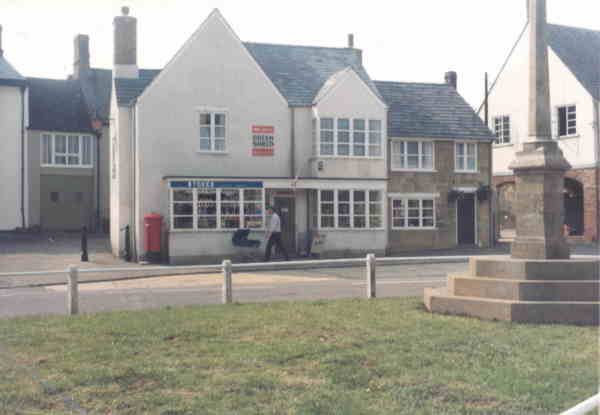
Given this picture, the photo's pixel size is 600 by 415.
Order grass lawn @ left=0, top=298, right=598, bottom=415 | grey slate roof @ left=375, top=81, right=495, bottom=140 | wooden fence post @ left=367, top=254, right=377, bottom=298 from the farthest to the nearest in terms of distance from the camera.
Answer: grey slate roof @ left=375, top=81, right=495, bottom=140
wooden fence post @ left=367, top=254, right=377, bottom=298
grass lawn @ left=0, top=298, right=598, bottom=415

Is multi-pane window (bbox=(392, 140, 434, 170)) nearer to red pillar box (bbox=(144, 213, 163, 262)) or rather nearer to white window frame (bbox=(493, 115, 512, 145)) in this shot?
white window frame (bbox=(493, 115, 512, 145))

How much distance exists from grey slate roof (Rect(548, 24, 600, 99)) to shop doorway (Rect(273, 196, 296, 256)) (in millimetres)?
17239

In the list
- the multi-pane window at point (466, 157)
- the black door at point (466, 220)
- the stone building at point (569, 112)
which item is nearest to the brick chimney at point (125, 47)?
the multi-pane window at point (466, 157)

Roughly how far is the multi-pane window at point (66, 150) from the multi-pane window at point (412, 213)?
1935 cm

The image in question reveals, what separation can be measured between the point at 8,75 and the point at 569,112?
3056cm

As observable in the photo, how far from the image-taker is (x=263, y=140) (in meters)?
28.7

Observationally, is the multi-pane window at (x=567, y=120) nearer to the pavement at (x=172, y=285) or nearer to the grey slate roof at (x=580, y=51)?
the grey slate roof at (x=580, y=51)

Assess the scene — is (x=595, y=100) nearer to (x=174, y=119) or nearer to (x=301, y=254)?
(x=301, y=254)

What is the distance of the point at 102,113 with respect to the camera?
44.0m

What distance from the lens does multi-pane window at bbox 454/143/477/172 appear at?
3450 centimetres

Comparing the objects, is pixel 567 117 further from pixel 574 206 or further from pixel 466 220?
pixel 466 220

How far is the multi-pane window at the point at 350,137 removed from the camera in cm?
2944

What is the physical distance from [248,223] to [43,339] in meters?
17.6

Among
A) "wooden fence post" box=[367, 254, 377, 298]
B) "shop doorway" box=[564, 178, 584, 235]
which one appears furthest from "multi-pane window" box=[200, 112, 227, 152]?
"shop doorway" box=[564, 178, 584, 235]
